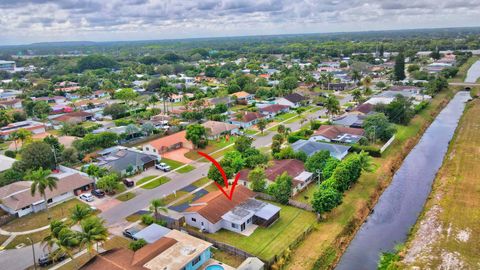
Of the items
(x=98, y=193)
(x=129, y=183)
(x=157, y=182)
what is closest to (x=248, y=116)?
(x=157, y=182)

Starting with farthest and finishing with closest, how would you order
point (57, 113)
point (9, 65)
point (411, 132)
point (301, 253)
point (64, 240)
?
point (9, 65) < point (57, 113) < point (411, 132) < point (301, 253) < point (64, 240)

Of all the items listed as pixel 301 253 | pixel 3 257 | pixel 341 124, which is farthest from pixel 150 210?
pixel 341 124

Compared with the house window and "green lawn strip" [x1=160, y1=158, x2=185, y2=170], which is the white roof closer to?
"green lawn strip" [x1=160, y1=158, x2=185, y2=170]

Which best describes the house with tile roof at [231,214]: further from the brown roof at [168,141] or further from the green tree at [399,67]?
the green tree at [399,67]

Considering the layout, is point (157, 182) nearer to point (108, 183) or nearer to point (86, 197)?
point (108, 183)

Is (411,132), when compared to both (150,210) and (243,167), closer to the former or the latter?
(243,167)

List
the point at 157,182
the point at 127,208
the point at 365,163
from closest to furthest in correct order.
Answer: the point at 127,208 < the point at 365,163 < the point at 157,182
